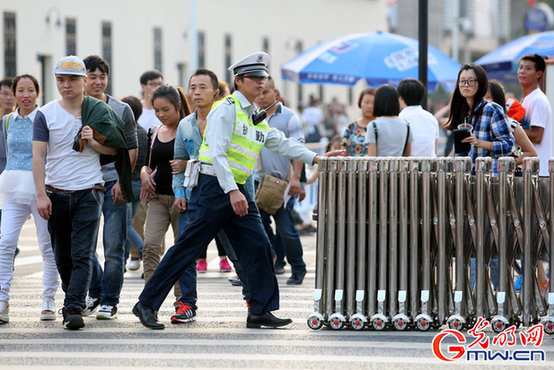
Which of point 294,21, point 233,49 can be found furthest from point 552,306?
point 294,21

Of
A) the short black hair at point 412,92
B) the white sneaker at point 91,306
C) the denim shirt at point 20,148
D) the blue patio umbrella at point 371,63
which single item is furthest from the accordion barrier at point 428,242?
the blue patio umbrella at point 371,63

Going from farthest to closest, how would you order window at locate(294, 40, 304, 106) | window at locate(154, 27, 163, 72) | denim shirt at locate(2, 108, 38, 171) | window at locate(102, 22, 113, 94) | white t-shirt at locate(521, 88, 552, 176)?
window at locate(294, 40, 304, 106) < window at locate(154, 27, 163, 72) < window at locate(102, 22, 113, 94) < white t-shirt at locate(521, 88, 552, 176) < denim shirt at locate(2, 108, 38, 171)

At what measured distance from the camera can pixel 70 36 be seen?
33.6 meters

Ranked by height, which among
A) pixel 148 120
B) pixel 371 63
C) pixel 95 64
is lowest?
pixel 148 120

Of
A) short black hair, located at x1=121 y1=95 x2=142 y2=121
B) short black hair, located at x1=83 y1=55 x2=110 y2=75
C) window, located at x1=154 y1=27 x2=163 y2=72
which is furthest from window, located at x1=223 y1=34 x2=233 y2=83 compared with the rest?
short black hair, located at x1=83 y1=55 x2=110 y2=75

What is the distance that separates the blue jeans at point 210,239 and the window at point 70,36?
1027 inches

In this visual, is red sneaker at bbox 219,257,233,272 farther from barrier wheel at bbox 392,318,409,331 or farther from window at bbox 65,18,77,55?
window at bbox 65,18,77,55

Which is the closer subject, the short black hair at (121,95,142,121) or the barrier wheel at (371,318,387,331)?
the barrier wheel at (371,318,387,331)

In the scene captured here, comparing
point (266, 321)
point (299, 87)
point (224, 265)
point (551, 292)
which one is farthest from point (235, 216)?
point (299, 87)

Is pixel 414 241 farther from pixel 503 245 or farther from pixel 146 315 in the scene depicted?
pixel 146 315

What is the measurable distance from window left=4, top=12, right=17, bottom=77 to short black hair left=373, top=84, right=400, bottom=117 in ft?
72.9

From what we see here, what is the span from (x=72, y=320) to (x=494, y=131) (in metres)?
3.37

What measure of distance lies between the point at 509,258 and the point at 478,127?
124 centimetres

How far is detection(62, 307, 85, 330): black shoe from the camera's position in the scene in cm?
809
